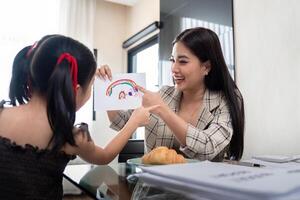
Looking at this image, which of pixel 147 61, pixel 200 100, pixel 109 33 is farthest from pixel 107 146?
pixel 109 33

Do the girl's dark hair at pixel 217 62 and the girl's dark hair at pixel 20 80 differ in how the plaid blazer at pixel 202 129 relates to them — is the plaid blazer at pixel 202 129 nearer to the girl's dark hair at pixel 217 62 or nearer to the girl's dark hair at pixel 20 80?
the girl's dark hair at pixel 217 62

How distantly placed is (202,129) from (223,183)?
32.9 inches

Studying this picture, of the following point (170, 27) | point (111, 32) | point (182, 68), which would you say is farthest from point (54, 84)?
point (111, 32)

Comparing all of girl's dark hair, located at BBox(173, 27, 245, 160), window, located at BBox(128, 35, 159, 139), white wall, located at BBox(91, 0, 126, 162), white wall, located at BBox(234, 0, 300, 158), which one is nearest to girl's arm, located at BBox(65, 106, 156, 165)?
girl's dark hair, located at BBox(173, 27, 245, 160)

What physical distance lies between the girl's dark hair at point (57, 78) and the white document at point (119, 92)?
20 centimetres

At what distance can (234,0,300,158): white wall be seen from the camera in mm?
1418

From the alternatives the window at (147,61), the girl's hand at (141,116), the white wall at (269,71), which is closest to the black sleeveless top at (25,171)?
the girl's hand at (141,116)

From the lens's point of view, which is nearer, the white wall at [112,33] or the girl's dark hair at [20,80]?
the girl's dark hair at [20,80]

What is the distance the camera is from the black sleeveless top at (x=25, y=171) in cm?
73

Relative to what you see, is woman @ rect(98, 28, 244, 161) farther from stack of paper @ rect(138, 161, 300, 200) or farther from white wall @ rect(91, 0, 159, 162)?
white wall @ rect(91, 0, 159, 162)

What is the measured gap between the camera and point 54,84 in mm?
788

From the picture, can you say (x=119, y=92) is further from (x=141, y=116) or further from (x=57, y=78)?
(x=57, y=78)

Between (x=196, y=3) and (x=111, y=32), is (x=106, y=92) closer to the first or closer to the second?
(x=196, y=3)

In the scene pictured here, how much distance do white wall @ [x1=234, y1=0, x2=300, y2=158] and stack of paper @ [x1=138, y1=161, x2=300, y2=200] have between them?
113 cm
